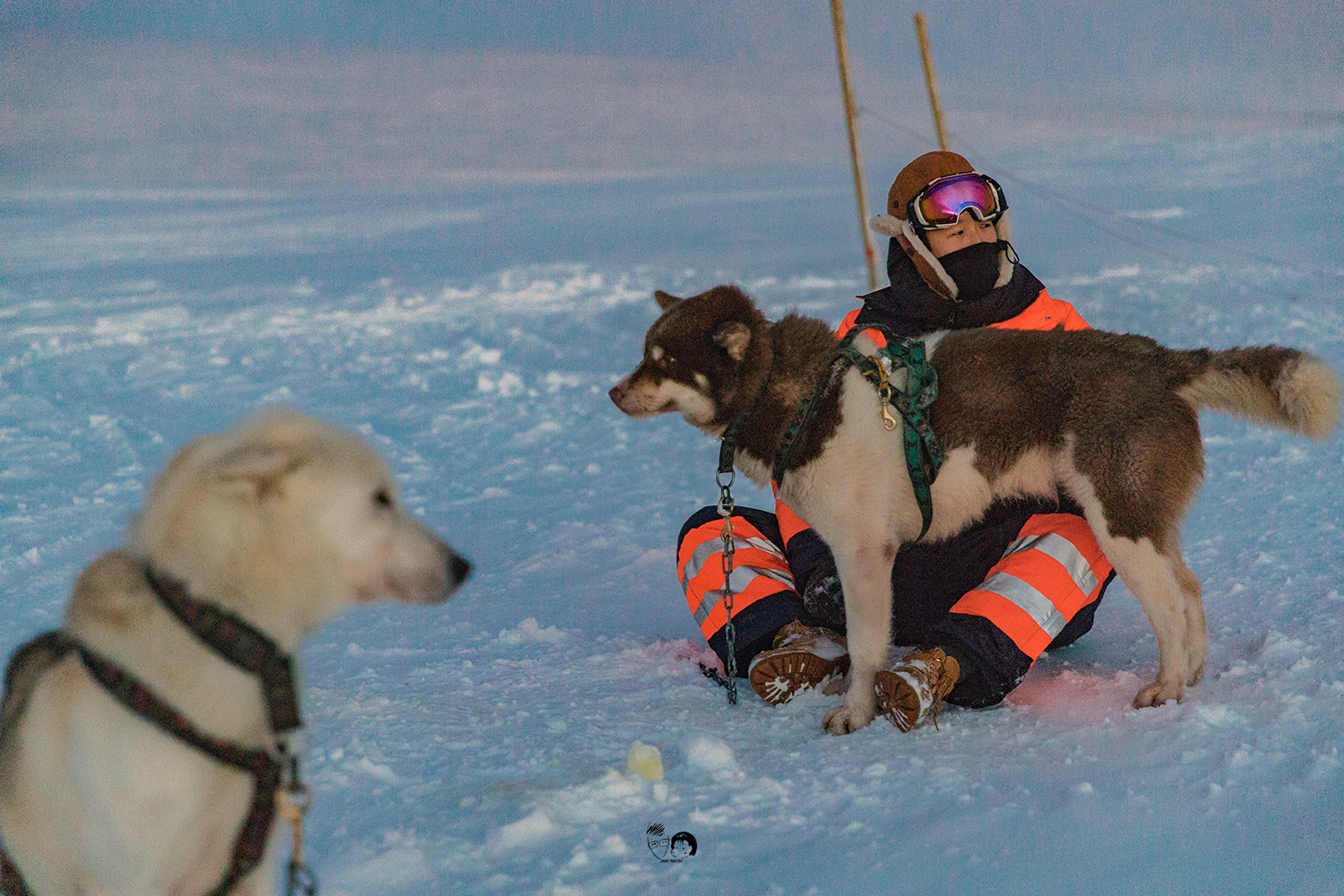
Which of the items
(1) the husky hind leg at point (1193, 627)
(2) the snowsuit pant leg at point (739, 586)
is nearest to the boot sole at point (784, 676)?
(2) the snowsuit pant leg at point (739, 586)

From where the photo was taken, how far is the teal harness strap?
307 centimetres

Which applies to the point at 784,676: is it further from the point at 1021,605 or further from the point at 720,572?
the point at 1021,605

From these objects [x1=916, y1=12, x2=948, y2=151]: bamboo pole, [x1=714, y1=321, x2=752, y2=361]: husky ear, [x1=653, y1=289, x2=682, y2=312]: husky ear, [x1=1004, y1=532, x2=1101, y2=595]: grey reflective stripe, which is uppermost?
[x1=916, y1=12, x2=948, y2=151]: bamboo pole

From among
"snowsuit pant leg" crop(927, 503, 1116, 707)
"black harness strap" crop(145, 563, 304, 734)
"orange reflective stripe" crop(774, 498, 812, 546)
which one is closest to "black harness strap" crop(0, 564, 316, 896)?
"black harness strap" crop(145, 563, 304, 734)

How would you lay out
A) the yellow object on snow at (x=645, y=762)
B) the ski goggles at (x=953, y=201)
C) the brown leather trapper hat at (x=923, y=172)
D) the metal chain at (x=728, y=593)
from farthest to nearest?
the brown leather trapper hat at (x=923, y=172) → the ski goggles at (x=953, y=201) → the metal chain at (x=728, y=593) → the yellow object on snow at (x=645, y=762)

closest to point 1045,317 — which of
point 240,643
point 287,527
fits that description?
point 287,527

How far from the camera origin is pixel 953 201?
→ 11.9 ft

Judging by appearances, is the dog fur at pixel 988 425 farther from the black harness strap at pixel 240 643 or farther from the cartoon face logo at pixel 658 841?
the black harness strap at pixel 240 643

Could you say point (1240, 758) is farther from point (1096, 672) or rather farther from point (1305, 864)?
point (1096, 672)

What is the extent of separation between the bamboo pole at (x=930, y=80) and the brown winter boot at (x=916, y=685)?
8.62 m

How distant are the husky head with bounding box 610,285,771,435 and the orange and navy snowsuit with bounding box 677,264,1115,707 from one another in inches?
17.9

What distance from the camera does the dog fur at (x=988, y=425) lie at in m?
2.96

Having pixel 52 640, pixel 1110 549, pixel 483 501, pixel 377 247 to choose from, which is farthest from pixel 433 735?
pixel 377 247

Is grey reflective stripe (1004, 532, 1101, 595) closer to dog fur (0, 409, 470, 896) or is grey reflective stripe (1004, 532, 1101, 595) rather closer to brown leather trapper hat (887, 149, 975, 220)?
brown leather trapper hat (887, 149, 975, 220)
